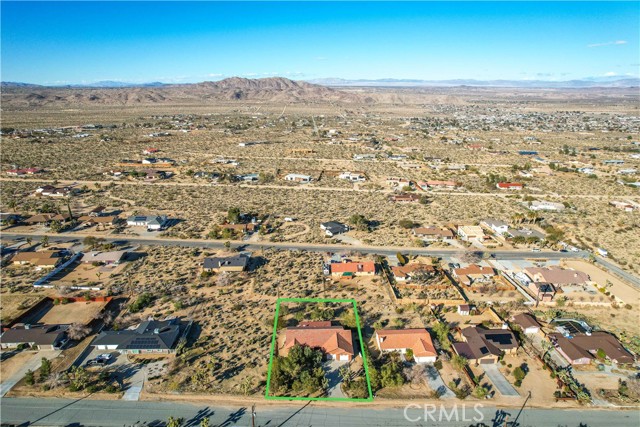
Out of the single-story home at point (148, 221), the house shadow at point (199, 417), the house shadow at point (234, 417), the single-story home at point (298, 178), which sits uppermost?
the single-story home at point (298, 178)

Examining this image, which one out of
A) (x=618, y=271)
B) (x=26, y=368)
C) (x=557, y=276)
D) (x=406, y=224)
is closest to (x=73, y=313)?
(x=26, y=368)

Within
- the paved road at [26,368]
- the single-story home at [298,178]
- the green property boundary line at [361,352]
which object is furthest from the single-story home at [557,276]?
the single-story home at [298,178]

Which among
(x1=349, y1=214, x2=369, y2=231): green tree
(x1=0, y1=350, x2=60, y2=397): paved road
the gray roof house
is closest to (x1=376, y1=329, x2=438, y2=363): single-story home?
the gray roof house

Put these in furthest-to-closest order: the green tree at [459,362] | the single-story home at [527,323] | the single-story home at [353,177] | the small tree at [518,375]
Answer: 1. the single-story home at [353,177]
2. the single-story home at [527,323]
3. the green tree at [459,362]
4. the small tree at [518,375]

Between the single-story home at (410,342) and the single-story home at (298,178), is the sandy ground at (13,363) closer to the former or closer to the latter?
the single-story home at (410,342)

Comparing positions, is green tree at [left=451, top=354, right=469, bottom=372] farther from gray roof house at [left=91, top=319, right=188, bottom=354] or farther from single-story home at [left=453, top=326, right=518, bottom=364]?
gray roof house at [left=91, top=319, right=188, bottom=354]

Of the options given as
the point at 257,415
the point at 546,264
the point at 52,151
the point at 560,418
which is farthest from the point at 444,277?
the point at 52,151

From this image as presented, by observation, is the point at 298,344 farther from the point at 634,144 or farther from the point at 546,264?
the point at 634,144

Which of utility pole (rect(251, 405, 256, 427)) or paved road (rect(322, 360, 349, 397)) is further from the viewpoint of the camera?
paved road (rect(322, 360, 349, 397))
